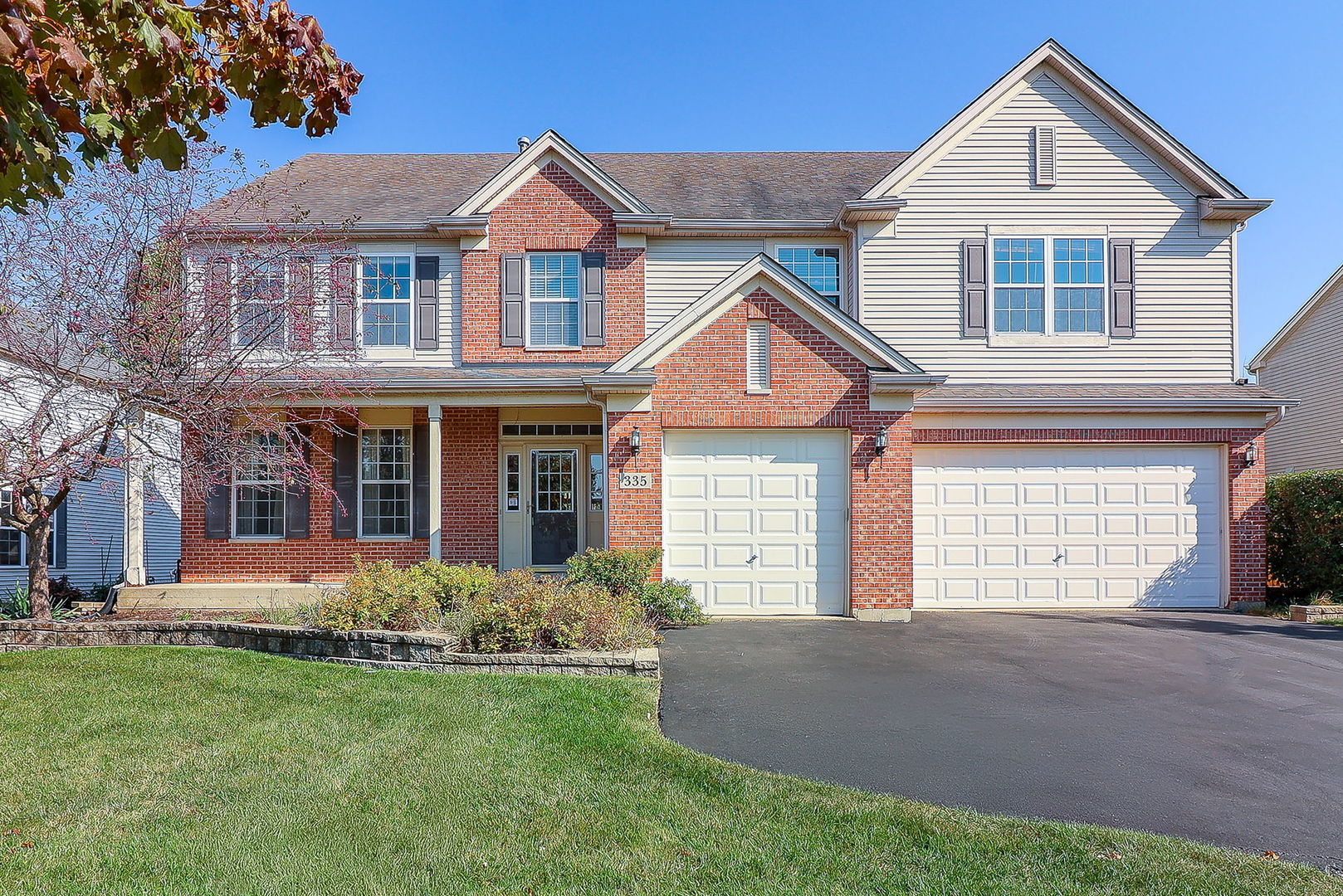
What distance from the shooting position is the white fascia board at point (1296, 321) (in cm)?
1992

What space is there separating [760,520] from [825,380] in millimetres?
2197

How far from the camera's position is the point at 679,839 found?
164 inches

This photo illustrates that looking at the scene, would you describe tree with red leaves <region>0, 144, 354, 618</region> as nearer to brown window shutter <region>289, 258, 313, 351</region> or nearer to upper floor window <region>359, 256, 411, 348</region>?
brown window shutter <region>289, 258, 313, 351</region>

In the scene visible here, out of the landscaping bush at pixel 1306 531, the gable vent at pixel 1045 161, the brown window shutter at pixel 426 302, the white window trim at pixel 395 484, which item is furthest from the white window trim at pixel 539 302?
the landscaping bush at pixel 1306 531

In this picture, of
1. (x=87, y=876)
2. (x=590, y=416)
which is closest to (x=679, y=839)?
(x=87, y=876)

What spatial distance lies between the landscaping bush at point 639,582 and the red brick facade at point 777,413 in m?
0.55

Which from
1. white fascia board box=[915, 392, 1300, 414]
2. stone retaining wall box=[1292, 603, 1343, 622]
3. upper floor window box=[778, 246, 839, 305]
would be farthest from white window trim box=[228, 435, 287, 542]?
stone retaining wall box=[1292, 603, 1343, 622]

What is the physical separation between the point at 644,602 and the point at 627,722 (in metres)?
4.73

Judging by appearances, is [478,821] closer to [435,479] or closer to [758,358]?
[758,358]

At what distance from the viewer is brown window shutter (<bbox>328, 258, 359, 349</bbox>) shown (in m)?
11.5

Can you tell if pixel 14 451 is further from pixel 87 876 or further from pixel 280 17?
pixel 280 17

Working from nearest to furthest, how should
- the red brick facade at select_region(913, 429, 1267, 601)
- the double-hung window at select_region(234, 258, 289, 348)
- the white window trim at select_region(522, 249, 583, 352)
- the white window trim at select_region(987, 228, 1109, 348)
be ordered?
the double-hung window at select_region(234, 258, 289, 348) < the red brick facade at select_region(913, 429, 1267, 601) < the white window trim at select_region(987, 228, 1109, 348) < the white window trim at select_region(522, 249, 583, 352)

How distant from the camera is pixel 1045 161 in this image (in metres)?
13.8

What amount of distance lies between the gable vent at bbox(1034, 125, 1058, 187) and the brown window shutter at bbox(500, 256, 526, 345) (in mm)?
8863
